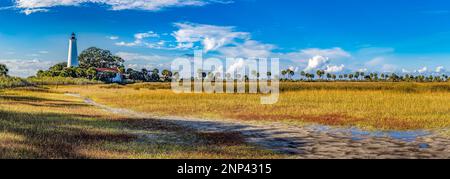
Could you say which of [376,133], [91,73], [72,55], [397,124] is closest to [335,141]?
[376,133]

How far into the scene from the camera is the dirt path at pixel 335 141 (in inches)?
589

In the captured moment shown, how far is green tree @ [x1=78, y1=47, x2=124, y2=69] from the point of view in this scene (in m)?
148

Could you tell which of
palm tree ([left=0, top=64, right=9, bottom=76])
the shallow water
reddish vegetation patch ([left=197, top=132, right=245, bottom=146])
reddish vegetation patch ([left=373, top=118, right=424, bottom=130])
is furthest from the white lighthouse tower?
the shallow water

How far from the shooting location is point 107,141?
1603 cm

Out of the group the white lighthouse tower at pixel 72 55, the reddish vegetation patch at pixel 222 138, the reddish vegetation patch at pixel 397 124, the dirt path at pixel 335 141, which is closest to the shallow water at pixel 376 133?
the dirt path at pixel 335 141

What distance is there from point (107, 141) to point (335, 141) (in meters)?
9.24

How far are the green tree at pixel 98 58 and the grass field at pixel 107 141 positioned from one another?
5125 inches

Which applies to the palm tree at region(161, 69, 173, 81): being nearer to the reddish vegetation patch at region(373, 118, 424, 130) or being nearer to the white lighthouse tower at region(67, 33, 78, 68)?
the white lighthouse tower at region(67, 33, 78, 68)

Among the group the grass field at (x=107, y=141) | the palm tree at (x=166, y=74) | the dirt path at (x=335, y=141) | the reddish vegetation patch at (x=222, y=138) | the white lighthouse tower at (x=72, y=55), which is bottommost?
the dirt path at (x=335, y=141)

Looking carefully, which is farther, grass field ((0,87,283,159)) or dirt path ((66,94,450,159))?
dirt path ((66,94,450,159))

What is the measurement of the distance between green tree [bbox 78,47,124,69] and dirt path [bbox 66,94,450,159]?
13056 cm

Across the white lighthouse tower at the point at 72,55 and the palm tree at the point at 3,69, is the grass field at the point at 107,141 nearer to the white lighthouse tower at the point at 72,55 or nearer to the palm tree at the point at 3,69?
the palm tree at the point at 3,69

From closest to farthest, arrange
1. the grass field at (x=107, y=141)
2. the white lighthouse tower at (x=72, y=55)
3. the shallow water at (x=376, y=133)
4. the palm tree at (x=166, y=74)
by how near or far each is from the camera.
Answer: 1. the grass field at (x=107, y=141)
2. the shallow water at (x=376, y=133)
3. the white lighthouse tower at (x=72, y=55)
4. the palm tree at (x=166, y=74)
